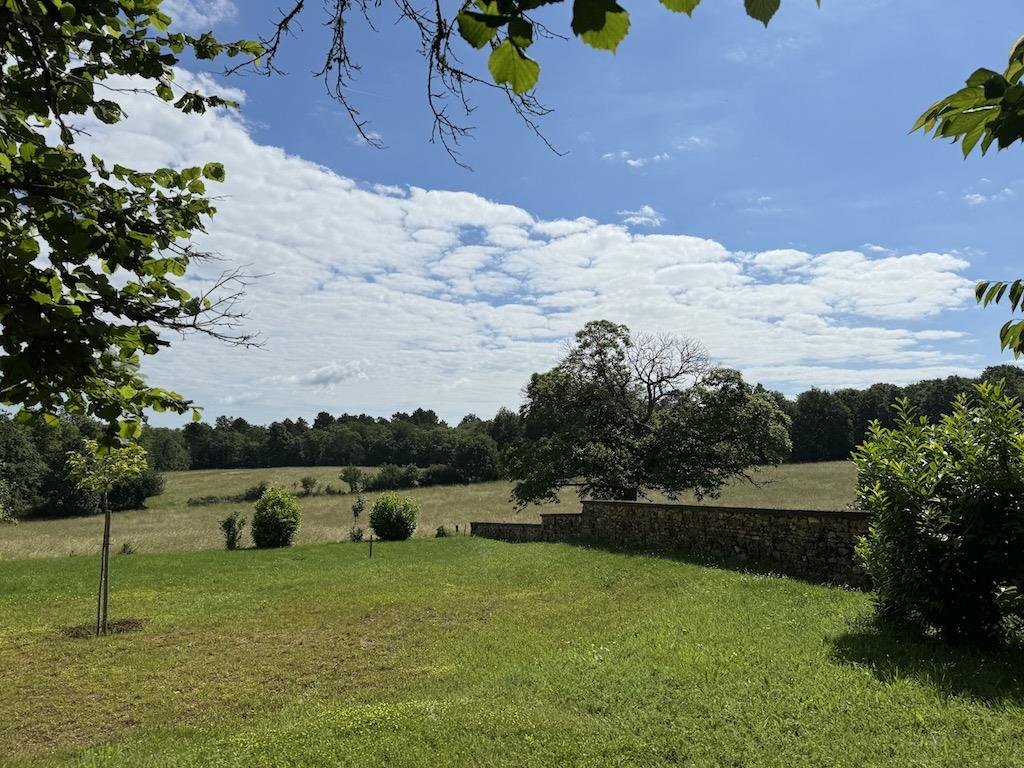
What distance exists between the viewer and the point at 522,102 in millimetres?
2645

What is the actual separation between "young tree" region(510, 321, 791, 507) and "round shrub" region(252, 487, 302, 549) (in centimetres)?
844

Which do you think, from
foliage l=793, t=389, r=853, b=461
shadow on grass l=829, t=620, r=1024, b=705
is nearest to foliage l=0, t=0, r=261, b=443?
shadow on grass l=829, t=620, r=1024, b=705

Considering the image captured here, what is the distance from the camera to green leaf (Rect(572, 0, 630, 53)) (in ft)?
3.40

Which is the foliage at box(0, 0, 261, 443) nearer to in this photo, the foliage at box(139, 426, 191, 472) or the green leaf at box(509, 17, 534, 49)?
the green leaf at box(509, 17, 534, 49)

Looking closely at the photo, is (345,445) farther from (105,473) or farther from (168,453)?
(105,473)

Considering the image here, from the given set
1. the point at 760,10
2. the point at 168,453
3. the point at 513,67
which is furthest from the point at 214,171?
the point at 168,453

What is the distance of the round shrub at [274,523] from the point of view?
2089 cm

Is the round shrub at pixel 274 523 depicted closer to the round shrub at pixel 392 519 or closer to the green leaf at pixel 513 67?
the round shrub at pixel 392 519

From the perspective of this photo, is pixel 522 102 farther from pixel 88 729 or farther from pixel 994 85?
pixel 88 729

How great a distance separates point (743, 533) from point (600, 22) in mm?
12652

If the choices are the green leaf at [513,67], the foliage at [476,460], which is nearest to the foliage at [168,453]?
the foliage at [476,460]

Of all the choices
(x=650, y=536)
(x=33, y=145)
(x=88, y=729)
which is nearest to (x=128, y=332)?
(x=33, y=145)

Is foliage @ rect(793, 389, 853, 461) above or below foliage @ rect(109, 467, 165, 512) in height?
above

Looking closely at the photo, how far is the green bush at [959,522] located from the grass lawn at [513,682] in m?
0.45
